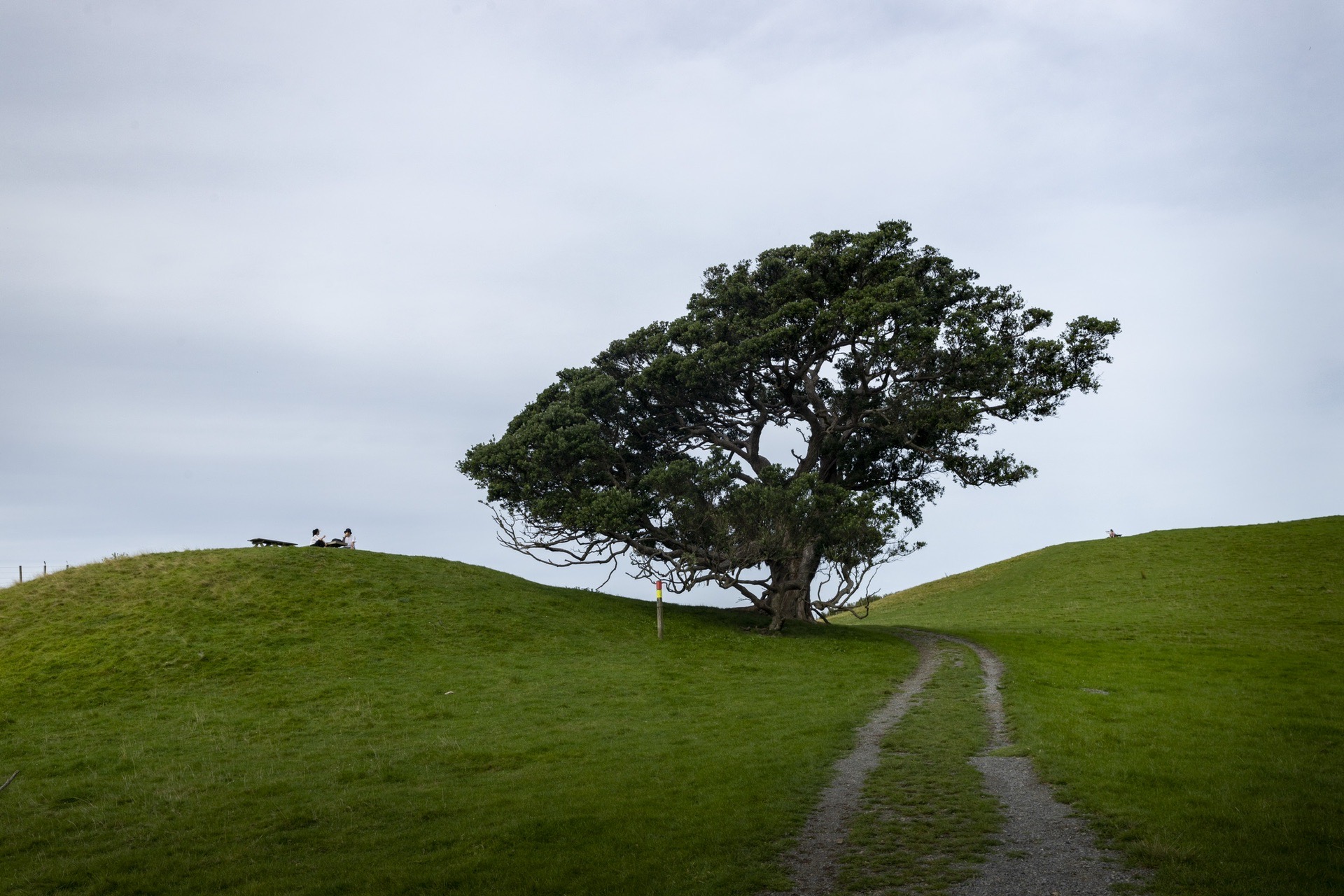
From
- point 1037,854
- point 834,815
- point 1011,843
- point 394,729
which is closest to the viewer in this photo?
point 1037,854

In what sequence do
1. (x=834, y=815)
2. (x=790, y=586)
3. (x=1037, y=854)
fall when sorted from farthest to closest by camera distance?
(x=790, y=586)
(x=834, y=815)
(x=1037, y=854)

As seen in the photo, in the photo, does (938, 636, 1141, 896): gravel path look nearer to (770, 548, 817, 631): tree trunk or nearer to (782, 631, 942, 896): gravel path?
(782, 631, 942, 896): gravel path

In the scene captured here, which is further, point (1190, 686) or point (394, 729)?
point (1190, 686)

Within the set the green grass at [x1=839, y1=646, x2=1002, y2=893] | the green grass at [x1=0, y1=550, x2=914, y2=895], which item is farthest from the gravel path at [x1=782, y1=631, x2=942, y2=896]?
the green grass at [x1=0, y1=550, x2=914, y2=895]

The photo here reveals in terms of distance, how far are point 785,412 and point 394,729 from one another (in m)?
28.9

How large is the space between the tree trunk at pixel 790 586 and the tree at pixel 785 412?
0.12 meters

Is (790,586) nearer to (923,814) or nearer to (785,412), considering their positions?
(785,412)

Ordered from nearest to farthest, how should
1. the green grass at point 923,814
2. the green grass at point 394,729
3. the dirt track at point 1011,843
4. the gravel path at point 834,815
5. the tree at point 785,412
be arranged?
the dirt track at point 1011,843 < the green grass at point 923,814 < the gravel path at point 834,815 < the green grass at point 394,729 < the tree at point 785,412

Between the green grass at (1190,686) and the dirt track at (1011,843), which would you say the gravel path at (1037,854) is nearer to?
the dirt track at (1011,843)

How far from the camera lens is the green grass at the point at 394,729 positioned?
13.8m

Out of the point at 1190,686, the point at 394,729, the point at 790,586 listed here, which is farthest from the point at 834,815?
the point at 790,586

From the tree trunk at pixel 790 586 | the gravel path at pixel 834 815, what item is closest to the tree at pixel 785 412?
the tree trunk at pixel 790 586

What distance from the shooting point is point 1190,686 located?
29422 millimetres

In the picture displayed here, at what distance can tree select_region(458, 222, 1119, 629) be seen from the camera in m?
41.1
